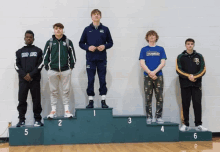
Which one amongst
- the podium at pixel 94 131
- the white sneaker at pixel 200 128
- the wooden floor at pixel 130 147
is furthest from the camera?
the white sneaker at pixel 200 128

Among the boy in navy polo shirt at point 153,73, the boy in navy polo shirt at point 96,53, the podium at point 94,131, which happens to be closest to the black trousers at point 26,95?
the podium at point 94,131

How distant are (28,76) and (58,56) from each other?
527 millimetres

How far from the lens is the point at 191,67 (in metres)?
3.57

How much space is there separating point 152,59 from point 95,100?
118cm

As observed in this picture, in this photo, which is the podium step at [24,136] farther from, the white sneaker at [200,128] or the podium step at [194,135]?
the white sneaker at [200,128]

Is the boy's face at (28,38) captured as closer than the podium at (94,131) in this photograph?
No

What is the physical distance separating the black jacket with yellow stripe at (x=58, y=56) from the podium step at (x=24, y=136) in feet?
3.06

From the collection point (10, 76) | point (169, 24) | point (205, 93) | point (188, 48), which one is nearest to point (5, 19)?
point (10, 76)

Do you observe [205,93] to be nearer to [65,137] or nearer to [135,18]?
[135,18]

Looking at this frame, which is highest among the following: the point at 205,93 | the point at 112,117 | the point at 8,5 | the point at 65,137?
the point at 8,5

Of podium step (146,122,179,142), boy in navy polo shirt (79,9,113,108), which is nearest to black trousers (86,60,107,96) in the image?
boy in navy polo shirt (79,9,113,108)

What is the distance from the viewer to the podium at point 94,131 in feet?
10.5

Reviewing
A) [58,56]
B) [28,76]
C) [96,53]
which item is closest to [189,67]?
[96,53]

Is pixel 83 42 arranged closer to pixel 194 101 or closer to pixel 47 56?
pixel 47 56
